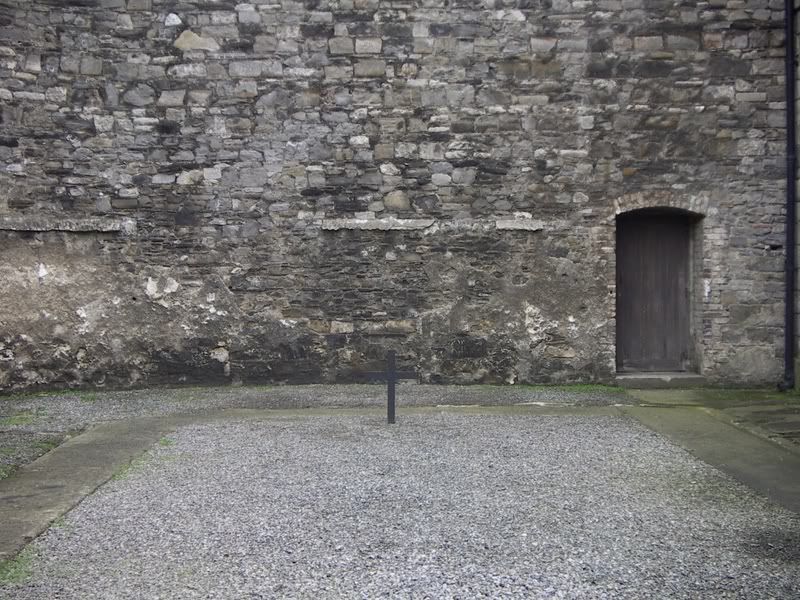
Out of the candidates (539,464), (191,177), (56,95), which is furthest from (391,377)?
(56,95)

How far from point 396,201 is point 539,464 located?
4.35 meters

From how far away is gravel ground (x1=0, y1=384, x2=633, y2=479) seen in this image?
282 inches

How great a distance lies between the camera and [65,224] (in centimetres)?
871

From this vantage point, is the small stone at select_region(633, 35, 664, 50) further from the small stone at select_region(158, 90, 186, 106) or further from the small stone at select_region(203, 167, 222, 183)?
the small stone at select_region(158, 90, 186, 106)

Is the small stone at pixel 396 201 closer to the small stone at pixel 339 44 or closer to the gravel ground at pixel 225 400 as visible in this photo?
the small stone at pixel 339 44

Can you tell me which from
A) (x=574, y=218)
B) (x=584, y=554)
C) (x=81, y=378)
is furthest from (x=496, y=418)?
(x=81, y=378)

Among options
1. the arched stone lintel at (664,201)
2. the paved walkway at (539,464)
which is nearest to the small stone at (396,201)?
the paved walkway at (539,464)

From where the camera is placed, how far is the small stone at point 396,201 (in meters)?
8.86

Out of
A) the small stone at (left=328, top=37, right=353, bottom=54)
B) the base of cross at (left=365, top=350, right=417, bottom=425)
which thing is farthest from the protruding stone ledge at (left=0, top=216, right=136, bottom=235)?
the base of cross at (left=365, top=350, right=417, bottom=425)

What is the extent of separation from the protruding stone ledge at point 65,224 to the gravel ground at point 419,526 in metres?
3.72

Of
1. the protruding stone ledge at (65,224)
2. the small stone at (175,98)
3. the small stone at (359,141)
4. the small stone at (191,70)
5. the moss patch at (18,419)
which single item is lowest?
the moss patch at (18,419)

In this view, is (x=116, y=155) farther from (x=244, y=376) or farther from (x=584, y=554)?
(x=584, y=554)

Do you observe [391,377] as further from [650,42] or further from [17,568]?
[650,42]

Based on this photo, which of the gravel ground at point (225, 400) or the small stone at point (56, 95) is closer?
the gravel ground at point (225, 400)
